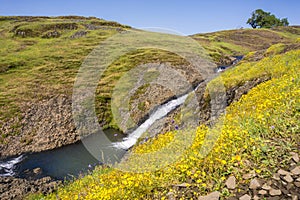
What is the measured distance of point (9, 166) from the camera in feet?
90.9

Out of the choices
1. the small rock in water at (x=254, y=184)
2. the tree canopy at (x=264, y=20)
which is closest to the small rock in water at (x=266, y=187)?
the small rock in water at (x=254, y=184)

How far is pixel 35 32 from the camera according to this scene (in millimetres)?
95625

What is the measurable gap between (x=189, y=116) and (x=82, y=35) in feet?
285

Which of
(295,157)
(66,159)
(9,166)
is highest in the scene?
(295,157)

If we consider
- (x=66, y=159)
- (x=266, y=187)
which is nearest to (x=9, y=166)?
(x=66, y=159)

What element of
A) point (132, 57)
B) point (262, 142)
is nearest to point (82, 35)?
point (132, 57)

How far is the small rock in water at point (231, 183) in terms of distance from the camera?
6.05 m

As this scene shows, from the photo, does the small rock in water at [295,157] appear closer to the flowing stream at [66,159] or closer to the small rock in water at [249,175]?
the small rock in water at [249,175]

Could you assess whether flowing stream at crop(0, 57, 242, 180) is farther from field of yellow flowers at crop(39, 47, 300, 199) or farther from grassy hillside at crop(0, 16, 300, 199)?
field of yellow flowers at crop(39, 47, 300, 199)

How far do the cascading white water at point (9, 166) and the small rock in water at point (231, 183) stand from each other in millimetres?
25969

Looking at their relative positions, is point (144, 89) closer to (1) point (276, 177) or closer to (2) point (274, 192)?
(1) point (276, 177)

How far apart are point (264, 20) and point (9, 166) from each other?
170896 mm

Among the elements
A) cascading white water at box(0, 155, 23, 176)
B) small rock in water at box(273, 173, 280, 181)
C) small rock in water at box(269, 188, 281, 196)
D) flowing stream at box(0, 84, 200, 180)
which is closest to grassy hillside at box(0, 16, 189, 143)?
cascading white water at box(0, 155, 23, 176)

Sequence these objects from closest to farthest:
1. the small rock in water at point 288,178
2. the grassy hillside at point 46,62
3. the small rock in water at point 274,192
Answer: the small rock in water at point 274,192
the small rock in water at point 288,178
the grassy hillside at point 46,62
